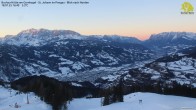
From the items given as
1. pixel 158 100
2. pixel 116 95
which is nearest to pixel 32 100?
pixel 116 95

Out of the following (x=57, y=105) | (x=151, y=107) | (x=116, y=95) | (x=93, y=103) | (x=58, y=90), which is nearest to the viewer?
(x=151, y=107)

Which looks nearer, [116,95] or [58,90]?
[116,95]

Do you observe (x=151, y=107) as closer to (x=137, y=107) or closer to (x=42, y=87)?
(x=137, y=107)

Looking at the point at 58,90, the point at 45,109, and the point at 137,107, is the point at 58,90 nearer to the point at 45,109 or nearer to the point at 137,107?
the point at 45,109

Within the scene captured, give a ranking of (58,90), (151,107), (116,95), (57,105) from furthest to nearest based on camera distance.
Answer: (58,90), (57,105), (116,95), (151,107)

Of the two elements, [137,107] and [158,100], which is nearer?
[137,107]

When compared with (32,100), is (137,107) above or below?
above

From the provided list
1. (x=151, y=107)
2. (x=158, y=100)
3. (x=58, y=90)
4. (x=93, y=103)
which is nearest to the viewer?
(x=151, y=107)

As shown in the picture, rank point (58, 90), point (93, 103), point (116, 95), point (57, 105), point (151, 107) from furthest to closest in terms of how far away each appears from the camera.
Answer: point (93, 103) → point (58, 90) → point (57, 105) → point (116, 95) → point (151, 107)

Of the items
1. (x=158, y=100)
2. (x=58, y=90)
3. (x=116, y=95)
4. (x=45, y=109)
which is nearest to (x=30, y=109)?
(x=45, y=109)

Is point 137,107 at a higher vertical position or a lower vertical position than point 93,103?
higher
